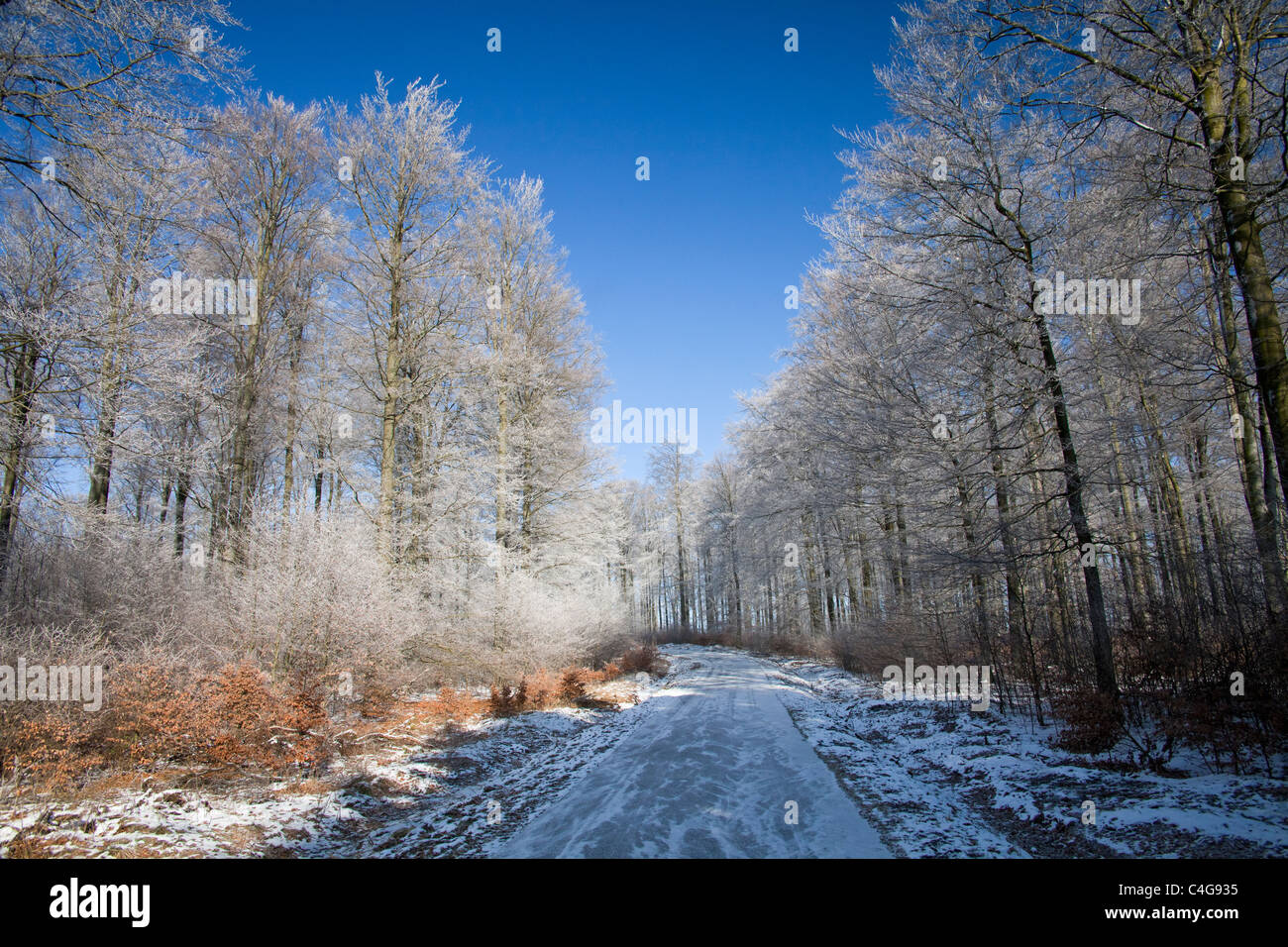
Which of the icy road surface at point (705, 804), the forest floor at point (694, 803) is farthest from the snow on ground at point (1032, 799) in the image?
the icy road surface at point (705, 804)

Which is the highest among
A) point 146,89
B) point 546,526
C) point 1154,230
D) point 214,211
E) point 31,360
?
point 214,211

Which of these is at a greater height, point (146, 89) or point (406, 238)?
point (406, 238)

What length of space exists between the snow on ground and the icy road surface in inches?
17.0

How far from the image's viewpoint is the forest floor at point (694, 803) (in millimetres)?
4113

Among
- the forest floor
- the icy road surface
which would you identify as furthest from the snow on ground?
the icy road surface

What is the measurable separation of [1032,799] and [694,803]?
10.3 feet

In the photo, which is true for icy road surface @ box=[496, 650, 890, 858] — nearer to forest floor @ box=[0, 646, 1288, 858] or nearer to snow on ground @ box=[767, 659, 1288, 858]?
forest floor @ box=[0, 646, 1288, 858]

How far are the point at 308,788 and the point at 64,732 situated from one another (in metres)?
2.16

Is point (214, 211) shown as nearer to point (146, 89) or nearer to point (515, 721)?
point (146, 89)

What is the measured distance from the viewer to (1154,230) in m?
7.82

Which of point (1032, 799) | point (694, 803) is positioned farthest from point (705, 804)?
point (1032, 799)

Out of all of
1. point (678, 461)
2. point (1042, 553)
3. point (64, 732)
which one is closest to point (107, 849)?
point (64, 732)

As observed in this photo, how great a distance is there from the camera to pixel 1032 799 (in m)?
5.02

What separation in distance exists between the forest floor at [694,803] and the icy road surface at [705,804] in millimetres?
27
